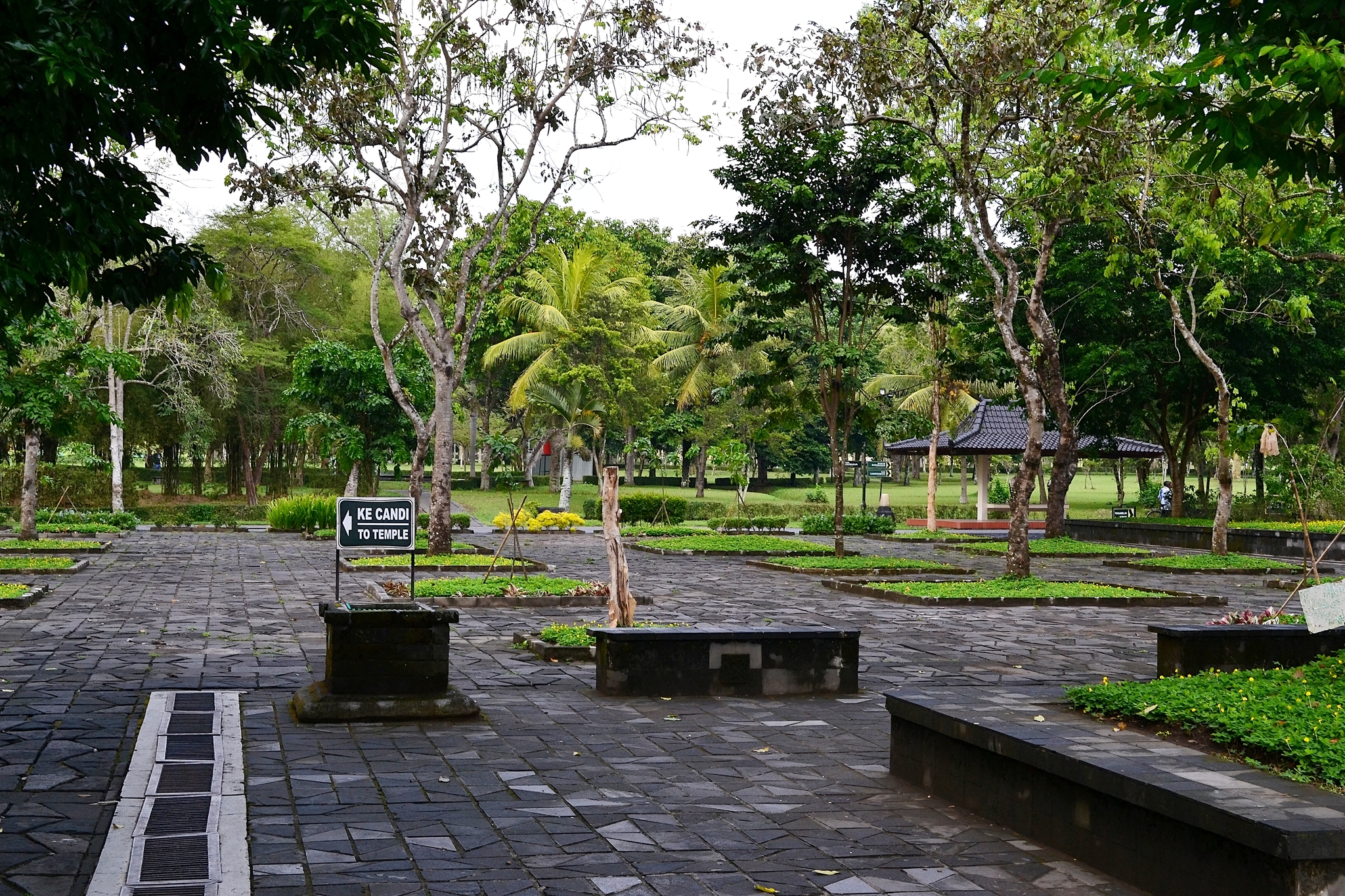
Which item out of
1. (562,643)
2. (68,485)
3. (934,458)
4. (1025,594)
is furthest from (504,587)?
(68,485)

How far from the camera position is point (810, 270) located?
2344 cm

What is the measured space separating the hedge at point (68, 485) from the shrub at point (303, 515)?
29.3 feet

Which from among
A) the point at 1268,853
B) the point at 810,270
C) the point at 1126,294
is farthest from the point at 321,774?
the point at 1126,294

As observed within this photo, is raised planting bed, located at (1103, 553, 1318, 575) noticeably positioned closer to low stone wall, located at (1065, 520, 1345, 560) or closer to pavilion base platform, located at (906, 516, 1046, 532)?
low stone wall, located at (1065, 520, 1345, 560)

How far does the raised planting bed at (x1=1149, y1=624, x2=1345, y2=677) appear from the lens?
958cm

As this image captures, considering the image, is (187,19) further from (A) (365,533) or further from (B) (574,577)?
(B) (574,577)

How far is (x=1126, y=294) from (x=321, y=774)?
30.8m

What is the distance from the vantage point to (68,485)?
40156 millimetres

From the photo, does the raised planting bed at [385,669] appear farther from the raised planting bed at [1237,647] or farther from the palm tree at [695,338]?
the palm tree at [695,338]

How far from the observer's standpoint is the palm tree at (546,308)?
44688mm

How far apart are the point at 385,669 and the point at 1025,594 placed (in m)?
11.7

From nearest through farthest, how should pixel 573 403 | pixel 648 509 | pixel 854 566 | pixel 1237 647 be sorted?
1. pixel 1237 647
2. pixel 854 566
3. pixel 573 403
4. pixel 648 509

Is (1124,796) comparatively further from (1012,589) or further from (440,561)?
(440,561)

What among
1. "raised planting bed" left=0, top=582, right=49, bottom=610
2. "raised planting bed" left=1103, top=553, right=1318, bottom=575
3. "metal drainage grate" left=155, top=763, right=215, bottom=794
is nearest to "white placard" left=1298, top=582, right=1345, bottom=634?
"metal drainage grate" left=155, top=763, right=215, bottom=794
